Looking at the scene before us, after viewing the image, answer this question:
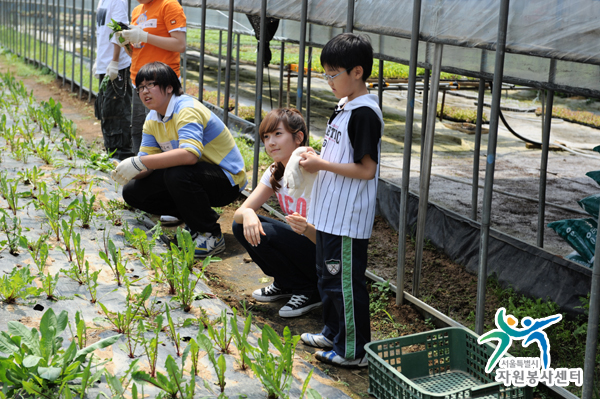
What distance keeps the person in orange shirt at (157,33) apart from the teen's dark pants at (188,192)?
1032 millimetres

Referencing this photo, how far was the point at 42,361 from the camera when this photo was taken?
6.57 feet

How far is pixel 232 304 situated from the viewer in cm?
319

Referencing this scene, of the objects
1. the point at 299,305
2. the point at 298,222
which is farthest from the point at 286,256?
the point at 298,222

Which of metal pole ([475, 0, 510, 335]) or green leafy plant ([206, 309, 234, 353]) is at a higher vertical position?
metal pole ([475, 0, 510, 335])

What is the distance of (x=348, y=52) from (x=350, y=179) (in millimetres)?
498

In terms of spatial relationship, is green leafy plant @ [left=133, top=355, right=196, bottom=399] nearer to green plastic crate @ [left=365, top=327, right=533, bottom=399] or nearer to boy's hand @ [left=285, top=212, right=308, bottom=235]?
green plastic crate @ [left=365, top=327, right=533, bottom=399]

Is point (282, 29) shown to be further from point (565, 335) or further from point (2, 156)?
point (565, 335)

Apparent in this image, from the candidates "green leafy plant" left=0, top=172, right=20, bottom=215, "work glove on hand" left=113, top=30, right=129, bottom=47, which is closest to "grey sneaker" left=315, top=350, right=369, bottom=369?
Answer: "green leafy plant" left=0, top=172, right=20, bottom=215

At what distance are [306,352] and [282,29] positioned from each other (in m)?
4.12

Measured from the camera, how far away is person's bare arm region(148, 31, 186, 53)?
4223 millimetres

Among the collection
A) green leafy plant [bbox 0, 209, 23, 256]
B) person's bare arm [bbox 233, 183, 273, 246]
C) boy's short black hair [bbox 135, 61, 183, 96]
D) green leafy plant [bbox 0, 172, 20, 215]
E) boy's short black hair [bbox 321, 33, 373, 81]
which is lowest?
green leafy plant [bbox 0, 209, 23, 256]

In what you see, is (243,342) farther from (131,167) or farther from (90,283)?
(131,167)

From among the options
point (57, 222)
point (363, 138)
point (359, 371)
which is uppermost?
point (363, 138)

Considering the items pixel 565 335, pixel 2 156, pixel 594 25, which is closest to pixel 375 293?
pixel 565 335
